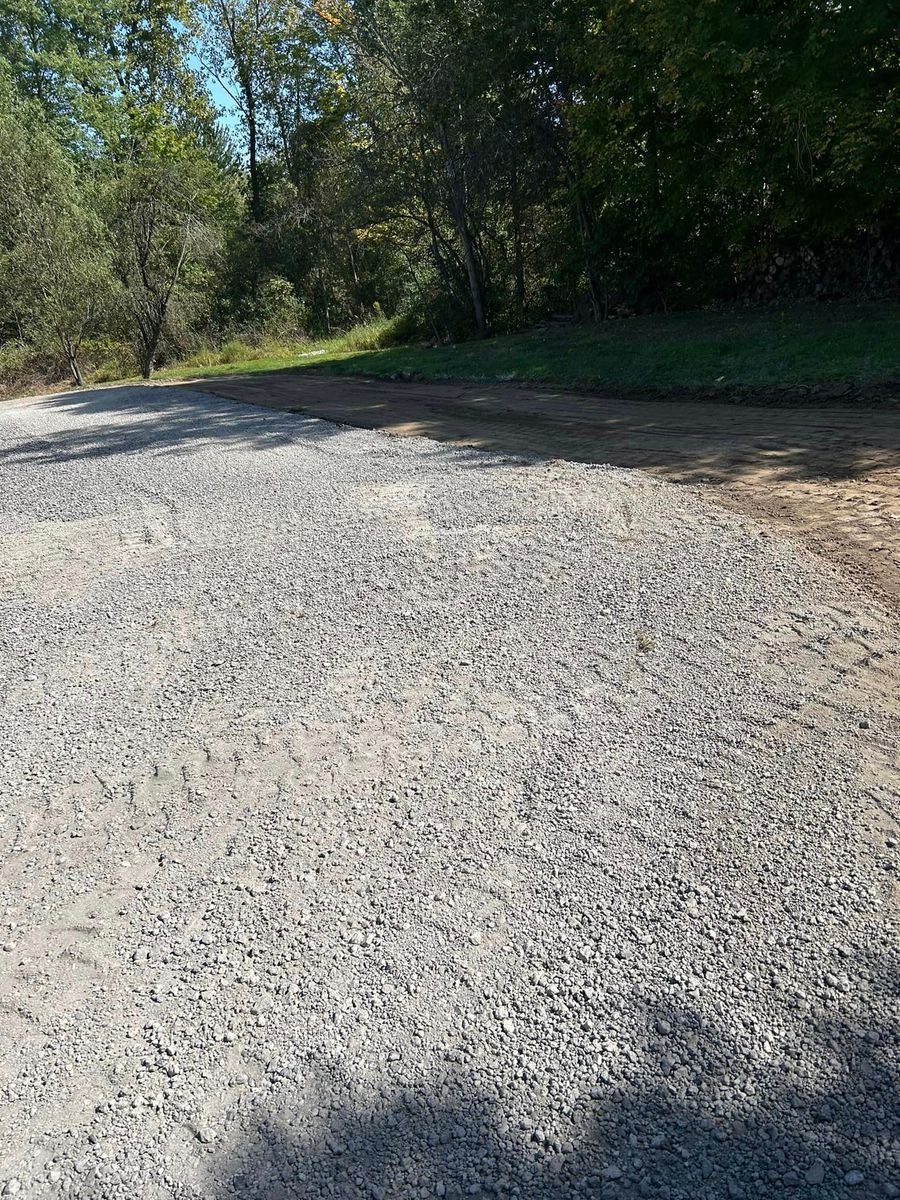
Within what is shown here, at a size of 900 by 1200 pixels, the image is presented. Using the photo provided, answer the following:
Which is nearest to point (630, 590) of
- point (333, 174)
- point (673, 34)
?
point (673, 34)

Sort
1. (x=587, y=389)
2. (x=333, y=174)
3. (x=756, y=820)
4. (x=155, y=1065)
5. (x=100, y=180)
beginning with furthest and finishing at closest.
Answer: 1. (x=100, y=180)
2. (x=333, y=174)
3. (x=587, y=389)
4. (x=756, y=820)
5. (x=155, y=1065)

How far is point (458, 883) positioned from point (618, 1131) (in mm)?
896

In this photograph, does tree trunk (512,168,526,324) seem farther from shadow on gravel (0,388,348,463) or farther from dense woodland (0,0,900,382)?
shadow on gravel (0,388,348,463)

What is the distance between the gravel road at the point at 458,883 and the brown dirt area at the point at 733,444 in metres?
0.64

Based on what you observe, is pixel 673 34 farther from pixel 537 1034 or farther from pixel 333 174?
pixel 537 1034

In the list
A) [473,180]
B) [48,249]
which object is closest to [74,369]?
[48,249]

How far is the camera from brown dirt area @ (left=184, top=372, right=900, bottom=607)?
5.41m

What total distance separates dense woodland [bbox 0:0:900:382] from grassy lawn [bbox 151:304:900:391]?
1.92 metres

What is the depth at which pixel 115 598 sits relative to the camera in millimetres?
5281

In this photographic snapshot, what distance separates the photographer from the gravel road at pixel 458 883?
1916 millimetres

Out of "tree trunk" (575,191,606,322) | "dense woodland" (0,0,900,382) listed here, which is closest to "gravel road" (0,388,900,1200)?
"dense woodland" (0,0,900,382)

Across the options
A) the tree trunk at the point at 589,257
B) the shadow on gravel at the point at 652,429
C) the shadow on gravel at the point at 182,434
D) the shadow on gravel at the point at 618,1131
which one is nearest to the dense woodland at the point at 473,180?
the tree trunk at the point at 589,257

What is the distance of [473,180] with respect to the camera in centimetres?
1977

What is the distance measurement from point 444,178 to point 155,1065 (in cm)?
2132
